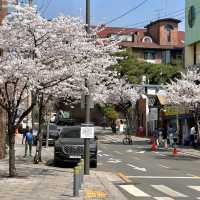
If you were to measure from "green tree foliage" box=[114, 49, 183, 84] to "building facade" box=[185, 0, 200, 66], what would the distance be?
13.3m

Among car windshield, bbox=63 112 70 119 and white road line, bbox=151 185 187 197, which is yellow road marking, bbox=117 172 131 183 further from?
car windshield, bbox=63 112 70 119

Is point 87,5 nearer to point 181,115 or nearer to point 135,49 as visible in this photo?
point 181,115

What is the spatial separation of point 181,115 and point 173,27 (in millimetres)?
53227

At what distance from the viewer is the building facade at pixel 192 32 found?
6038 cm

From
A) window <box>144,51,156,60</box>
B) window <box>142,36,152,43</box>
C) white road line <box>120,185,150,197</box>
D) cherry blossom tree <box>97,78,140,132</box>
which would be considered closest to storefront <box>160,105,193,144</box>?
cherry blossom tree <box>97,78,140,132</box>

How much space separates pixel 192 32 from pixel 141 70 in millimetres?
23714

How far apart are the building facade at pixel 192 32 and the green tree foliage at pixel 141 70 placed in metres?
13.3

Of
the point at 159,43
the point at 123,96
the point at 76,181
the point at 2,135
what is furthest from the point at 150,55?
the point at 76,181

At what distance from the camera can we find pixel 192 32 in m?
62.3

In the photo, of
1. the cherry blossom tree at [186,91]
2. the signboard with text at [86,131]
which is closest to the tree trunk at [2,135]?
the signboard with text at [86,131]

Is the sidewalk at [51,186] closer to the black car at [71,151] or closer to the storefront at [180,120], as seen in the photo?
the black car at [71,151]

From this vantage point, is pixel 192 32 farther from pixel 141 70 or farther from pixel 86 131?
pixel 86 131

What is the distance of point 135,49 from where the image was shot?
371ft

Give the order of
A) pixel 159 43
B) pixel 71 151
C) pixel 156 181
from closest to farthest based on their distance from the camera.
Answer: pixel 156 181
pixel 71 151
pixel 159 43
